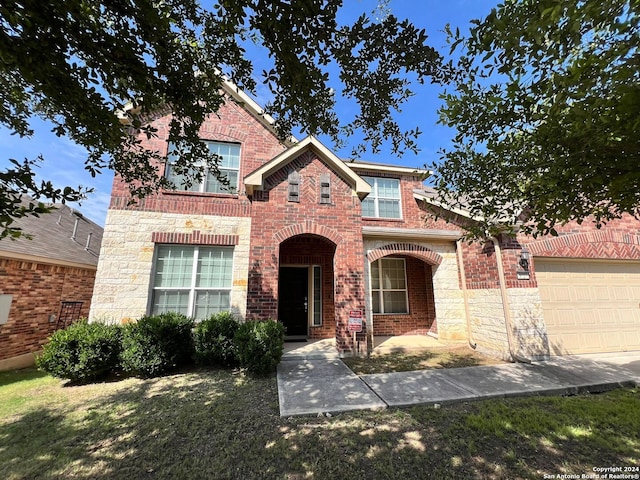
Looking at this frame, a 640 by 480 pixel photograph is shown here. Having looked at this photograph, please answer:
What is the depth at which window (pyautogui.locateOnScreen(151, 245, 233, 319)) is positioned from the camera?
744cm

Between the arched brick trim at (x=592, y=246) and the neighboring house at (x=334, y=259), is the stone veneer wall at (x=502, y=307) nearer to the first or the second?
the neighboring house at (x=334, y=259)

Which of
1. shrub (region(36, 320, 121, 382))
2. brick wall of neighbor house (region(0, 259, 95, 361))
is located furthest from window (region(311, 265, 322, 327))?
brick wall of neighbor house (region(0, 259, 95, 361))

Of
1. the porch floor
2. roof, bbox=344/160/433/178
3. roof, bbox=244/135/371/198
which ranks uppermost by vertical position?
roof, bbox=344/160/433/178

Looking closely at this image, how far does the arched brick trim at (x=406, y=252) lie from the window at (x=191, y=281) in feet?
14.9

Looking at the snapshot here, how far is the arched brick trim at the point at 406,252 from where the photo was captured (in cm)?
891

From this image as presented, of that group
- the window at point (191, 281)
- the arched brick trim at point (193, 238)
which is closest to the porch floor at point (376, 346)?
the window at point (191, 281)

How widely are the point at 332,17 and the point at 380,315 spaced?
9408 mm

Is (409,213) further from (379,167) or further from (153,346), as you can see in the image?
(153,346)

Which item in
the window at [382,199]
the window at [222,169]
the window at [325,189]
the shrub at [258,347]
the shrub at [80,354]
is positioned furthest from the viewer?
the window at [382,199]

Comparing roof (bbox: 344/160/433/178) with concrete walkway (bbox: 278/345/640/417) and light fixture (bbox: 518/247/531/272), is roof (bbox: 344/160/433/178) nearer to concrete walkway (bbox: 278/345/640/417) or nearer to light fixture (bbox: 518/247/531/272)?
light fixture (bbox: 518/247/531/272)

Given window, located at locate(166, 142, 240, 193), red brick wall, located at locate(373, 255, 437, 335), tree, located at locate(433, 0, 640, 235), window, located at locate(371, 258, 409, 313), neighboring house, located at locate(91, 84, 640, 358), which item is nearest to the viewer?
tree, located at locate(433, 0, 640, 235)

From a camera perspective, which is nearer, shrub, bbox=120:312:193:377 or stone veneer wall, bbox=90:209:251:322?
shrub, bbox=120:312:193:377

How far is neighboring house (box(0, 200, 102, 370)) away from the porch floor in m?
6.53

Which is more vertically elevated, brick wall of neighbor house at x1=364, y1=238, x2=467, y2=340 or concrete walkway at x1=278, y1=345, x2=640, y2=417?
brick wall of neighbor house at x1=364, y1=238, x2=467, y2=340
